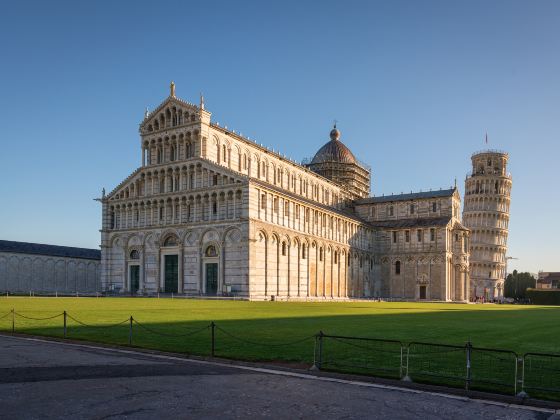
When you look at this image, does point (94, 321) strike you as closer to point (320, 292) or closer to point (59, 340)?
point (59, 340)

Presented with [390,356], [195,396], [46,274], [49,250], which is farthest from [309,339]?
[49,250]

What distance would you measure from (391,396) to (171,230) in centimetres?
5805

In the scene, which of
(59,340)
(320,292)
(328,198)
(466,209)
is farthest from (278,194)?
(466,209)

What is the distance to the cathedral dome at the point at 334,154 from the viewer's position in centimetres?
10419

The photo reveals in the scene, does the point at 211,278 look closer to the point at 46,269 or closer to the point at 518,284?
the point at 46,269

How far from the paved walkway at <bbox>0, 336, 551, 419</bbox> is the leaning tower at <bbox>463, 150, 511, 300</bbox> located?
393ft

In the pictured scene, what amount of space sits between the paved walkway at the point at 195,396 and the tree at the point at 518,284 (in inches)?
5082

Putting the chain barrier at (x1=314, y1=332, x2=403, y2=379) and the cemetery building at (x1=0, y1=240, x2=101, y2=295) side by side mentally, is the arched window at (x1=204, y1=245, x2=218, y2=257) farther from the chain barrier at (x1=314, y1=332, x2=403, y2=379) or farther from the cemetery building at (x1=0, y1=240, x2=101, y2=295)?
the chain barrier at (x1=314, y1=332, x2=403, y2=379)

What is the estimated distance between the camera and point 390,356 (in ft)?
56.5

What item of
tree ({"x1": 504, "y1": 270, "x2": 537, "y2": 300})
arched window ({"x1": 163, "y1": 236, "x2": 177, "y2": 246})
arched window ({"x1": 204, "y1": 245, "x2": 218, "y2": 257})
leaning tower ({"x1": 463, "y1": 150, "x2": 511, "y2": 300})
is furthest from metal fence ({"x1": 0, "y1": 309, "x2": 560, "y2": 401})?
tree ({"x1": 504, "y1": 270, "x2": 537, "y2": 300})

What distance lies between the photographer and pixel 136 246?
7156 centimetres

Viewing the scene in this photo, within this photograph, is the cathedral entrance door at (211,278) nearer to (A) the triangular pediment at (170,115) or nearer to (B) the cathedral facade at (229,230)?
(B) the cathedral facade at (229,230)

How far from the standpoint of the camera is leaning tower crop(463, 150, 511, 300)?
415 ft

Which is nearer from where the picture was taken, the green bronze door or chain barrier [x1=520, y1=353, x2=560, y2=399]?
chain barrier [x1=520, y1=353, x2=560, y2=399]
